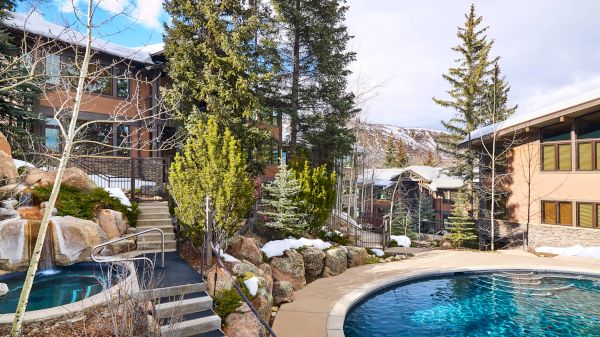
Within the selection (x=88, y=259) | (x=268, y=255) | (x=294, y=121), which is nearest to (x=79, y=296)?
(x=88, y=259)

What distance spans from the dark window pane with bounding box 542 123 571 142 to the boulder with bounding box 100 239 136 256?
21838 mm

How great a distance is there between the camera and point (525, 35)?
54.1 feet

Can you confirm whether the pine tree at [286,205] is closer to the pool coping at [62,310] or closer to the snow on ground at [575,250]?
the pool coping at [62,310]

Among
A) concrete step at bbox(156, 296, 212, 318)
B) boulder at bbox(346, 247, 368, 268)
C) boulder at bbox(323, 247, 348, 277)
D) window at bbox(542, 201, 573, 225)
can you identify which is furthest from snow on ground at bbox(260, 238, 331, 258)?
window at bbox(542, 201, 573, 225)

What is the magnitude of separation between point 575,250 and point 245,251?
17119 millimetres

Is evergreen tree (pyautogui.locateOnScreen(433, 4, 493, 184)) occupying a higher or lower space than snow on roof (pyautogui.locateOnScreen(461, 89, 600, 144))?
higher

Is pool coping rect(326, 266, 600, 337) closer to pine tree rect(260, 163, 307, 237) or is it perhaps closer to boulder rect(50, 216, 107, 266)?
pine tree rect(260, 163, 307, 237)

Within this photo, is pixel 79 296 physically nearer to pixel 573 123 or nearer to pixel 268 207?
pixel 268 207

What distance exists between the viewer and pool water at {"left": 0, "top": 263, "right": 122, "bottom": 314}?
22.5ft

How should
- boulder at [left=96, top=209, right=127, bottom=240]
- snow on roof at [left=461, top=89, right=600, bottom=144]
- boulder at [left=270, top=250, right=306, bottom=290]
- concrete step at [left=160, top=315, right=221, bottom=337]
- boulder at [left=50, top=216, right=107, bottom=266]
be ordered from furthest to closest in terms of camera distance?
snow on roof at [left=461, top=89, right=600, bottom=144]
boulder at [left=270, top=250, right=306, bottom=290]
boulder at [left=96, top=209, right=127, bottom=240]
boulder at [left=50, top=216, right=107, bottom=266]
concrete step at [left=160, top=315, right=221, bottom=337]

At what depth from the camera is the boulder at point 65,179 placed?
35.9 ft

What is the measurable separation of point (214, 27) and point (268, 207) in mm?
8411

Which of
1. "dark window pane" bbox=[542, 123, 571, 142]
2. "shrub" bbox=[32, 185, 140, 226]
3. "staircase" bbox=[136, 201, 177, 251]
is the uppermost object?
"dark window pane" bbox=[542, 123, 571, 142]

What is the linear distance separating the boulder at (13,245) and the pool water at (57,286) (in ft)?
1.18
